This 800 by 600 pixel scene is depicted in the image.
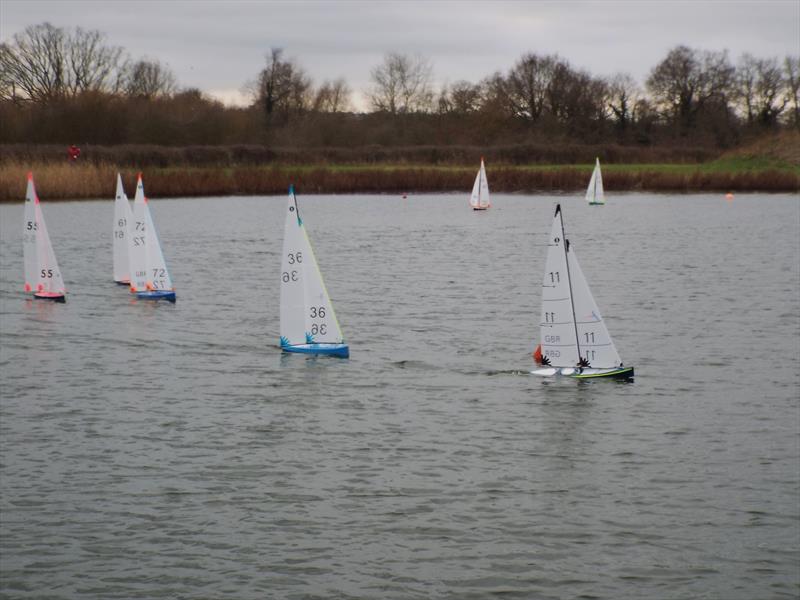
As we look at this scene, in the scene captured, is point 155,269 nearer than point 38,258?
No

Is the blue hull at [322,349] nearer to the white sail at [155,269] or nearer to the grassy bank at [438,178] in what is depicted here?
the white sail at [155,269]

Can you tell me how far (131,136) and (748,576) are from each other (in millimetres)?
78051

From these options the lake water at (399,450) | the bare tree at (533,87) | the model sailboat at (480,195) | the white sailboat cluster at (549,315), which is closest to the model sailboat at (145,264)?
the lake water at (399,450)

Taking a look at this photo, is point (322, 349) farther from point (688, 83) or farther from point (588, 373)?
point (688, 83)

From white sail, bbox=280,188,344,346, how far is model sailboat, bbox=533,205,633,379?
A: 442cm

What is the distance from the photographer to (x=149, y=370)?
22906mm

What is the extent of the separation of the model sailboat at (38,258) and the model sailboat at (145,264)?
2053mm

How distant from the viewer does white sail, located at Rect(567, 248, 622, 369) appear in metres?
20.2

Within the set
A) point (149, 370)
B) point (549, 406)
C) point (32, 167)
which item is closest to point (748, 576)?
point (549, 406)

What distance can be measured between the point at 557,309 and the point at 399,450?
485 cm

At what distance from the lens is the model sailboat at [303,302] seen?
21.4 metres

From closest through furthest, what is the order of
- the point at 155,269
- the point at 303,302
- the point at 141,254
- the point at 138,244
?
1. the point at 303,302
2. the point at 138,244
3. the point at 141,254
4. the point at 155,269

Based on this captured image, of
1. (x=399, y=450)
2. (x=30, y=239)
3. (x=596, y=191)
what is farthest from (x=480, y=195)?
(x=399, y=450)

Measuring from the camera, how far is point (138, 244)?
3041 centimetres
